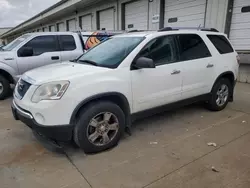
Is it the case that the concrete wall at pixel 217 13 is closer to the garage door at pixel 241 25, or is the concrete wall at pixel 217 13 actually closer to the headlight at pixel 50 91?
the garage door at pixel 241 25

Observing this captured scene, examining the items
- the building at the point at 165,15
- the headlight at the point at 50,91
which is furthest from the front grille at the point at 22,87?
the building at the point at 165,15

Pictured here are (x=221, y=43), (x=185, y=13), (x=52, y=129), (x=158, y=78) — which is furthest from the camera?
(x=185, y=13)

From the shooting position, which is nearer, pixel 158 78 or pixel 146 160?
pixel 146 160

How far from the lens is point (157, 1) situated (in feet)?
35.4

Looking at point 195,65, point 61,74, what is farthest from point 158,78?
point 61,74

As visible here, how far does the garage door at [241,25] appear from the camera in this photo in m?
7.55

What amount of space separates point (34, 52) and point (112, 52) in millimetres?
3649

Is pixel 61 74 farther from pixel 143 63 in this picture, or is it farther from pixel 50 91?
pixel 143 63

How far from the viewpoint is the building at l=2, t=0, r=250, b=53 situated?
7.89 metres

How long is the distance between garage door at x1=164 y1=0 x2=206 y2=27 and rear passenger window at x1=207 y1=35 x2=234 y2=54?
14.1 feet

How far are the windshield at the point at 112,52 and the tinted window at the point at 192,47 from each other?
893 millimetres

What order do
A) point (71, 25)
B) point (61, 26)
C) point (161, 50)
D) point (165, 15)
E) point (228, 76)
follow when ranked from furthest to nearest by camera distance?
point (61, 26), point (71, 25), point (165, 15), point (228, 76), point (161, 50)

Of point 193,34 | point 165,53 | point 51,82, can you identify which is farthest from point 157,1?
point 51,82

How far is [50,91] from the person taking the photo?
112 inches
